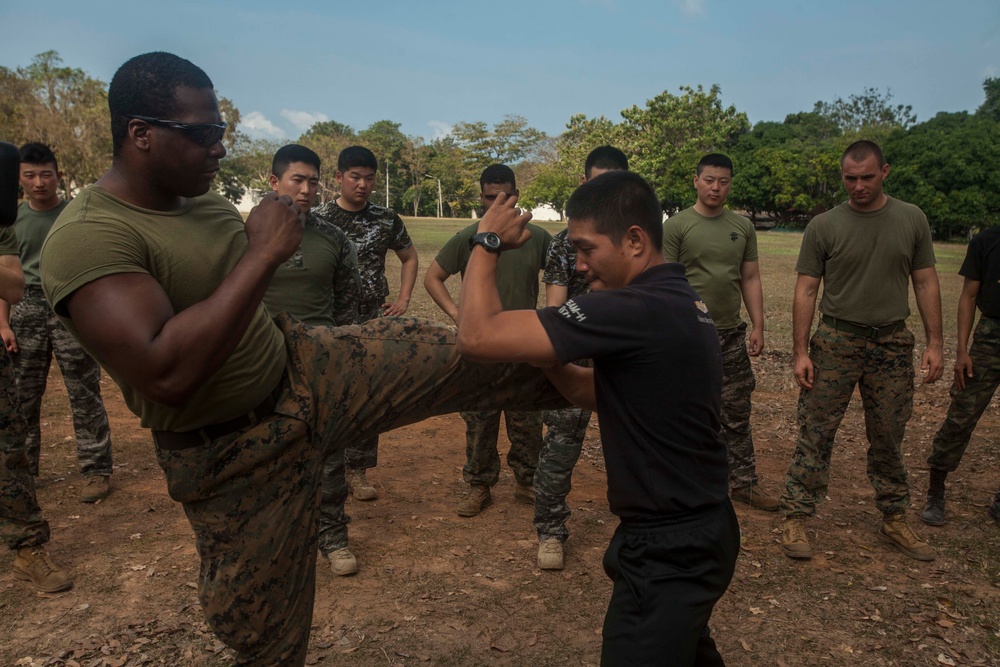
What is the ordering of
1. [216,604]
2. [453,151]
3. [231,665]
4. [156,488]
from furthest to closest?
[453,151], [156,488], [231,665], [216,604]

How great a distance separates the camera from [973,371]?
5.58 meters

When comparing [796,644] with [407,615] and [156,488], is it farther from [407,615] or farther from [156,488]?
[156,488]

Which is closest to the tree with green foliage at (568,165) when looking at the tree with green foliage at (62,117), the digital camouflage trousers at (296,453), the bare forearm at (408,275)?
the tree with green foliage at (62,117)

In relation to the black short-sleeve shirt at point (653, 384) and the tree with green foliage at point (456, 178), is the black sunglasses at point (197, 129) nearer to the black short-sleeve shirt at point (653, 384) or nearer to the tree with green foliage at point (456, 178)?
the black short-sleeve shirt at point (653, 384)

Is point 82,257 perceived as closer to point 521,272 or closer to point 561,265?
point 561,265

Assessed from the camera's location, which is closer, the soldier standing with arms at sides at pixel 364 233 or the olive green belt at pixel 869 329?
the olive green belt at pixel 869 329

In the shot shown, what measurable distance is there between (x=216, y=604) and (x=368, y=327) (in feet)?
3.85

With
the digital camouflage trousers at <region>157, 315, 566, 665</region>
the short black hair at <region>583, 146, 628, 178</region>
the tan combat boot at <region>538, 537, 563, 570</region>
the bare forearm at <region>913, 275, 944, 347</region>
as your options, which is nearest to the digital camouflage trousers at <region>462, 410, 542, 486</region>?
the tan combat boot at <region>538, 537, 563, 570</region>

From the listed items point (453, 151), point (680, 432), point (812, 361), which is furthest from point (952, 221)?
point (453, 151)

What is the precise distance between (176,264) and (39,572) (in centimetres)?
321

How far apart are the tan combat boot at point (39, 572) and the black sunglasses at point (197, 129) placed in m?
3.36

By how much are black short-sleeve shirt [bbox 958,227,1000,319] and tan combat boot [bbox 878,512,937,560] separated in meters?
1.73

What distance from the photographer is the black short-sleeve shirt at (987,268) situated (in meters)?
5.54

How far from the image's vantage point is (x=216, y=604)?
2.72 m
